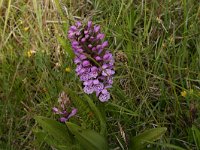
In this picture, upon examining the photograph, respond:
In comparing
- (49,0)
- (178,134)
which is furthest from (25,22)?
(178,134)

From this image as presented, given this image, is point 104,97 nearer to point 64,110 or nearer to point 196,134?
point 64,110

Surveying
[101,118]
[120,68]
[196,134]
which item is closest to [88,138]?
[101,118]

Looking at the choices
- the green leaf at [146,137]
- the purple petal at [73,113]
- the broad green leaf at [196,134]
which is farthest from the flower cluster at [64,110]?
the broad green leaf at [196,134]

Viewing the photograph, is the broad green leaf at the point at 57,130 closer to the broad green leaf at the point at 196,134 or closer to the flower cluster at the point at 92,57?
the flower cluster at the point at 92,57

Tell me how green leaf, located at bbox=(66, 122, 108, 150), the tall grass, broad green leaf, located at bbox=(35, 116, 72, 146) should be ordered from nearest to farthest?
green leaf, located at bbox=(66, 122, 108, 150) < broad green leaf, located at bbox=(35, 116, 72, 146) < the tall grass

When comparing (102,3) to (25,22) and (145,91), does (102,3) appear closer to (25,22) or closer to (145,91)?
(25,22)

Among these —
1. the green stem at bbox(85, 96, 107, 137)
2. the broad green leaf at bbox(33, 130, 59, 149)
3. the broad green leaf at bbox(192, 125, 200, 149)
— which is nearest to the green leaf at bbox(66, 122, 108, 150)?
the green stem at bbox(85, 96, 107, 137)

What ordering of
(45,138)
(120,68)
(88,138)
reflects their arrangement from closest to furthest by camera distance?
(88,138)
(45,138)
(120,68)

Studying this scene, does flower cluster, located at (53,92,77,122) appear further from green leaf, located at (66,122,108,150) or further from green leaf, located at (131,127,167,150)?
green leaf, located at (131,127,167,150)
